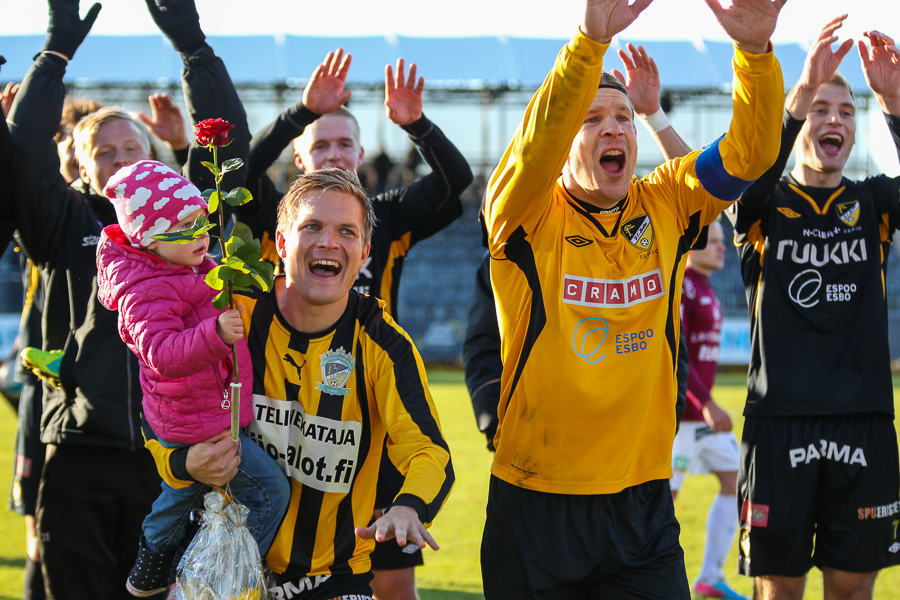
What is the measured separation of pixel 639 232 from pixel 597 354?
1.45ft

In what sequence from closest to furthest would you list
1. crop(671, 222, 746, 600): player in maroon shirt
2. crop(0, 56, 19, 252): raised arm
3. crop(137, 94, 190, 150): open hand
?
crop(0, 56, 19, 252): raised arm < crop(137, 94, 190, 150): open hand < crop(671, 222, 746, 600): player in maroon shirt

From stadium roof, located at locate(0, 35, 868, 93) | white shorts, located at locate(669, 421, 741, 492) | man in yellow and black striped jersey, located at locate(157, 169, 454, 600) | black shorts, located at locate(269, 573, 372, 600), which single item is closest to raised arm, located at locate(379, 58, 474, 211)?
man in yellow and black striped jersey, located at locate(157, 169, 454, 600)

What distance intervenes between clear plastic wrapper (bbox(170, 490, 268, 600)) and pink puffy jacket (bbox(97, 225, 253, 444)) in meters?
0.23

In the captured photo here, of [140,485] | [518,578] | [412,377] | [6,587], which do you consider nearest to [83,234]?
[140,485]

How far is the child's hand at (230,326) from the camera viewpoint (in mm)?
2340

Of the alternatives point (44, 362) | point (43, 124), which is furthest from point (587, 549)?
point (43, 124)

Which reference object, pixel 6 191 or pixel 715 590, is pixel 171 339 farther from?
pixel 715 590

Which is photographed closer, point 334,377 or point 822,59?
point 334,377

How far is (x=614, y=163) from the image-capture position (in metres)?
2.78

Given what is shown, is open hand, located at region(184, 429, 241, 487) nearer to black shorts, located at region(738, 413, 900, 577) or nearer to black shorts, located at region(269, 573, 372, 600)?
black shorts, located at region(269, 573, 372, 600)

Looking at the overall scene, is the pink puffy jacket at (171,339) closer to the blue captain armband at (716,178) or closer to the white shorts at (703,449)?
the blue captain armband at (716,178)

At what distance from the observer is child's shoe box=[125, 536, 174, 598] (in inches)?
104

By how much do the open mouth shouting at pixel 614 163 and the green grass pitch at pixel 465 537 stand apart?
3.21m

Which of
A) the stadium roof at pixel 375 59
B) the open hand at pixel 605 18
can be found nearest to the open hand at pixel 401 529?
the open hand at pixel 605 18
